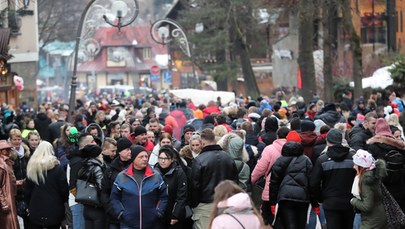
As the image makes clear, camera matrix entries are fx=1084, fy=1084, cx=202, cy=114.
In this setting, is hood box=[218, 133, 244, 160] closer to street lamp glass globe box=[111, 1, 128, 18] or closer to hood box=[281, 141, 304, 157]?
hood box=[281, 141, 304, 157]

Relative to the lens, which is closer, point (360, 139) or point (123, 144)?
point (123, 144)

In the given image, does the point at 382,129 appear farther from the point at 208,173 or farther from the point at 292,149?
the point at 208,173

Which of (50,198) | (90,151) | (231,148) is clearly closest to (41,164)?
(50,198)

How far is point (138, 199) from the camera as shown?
40.4ft

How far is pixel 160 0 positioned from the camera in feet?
337

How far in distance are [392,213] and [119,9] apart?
16099 mm

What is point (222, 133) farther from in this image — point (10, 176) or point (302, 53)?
point (302, 53)

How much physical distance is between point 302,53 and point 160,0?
212 ft

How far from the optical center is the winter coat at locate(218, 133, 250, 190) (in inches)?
573

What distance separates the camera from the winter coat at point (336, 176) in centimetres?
1341

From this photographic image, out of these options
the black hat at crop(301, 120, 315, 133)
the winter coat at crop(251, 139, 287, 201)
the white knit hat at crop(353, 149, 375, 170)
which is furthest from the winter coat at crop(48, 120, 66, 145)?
the white knit hat at crop(353, 149, 375, 170)

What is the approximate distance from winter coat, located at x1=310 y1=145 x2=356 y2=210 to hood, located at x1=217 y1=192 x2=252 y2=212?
16.0 feet

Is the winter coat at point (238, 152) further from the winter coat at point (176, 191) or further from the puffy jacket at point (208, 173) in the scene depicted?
the winter coat at point (176, 191)

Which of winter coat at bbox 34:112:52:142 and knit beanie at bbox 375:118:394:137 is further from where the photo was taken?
winter coat at bbox 34:112:52:142
